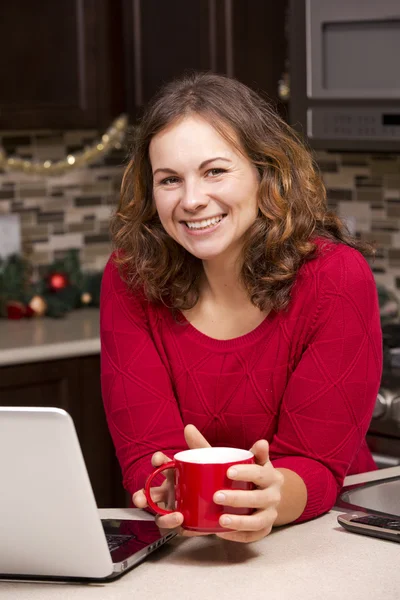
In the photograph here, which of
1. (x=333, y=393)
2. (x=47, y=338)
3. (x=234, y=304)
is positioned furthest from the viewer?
(x=47, y=338)

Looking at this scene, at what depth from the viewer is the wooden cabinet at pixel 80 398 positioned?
2.88 meters

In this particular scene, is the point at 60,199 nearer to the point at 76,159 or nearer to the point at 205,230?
the point at 76,159

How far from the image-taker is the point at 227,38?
3.05 meters

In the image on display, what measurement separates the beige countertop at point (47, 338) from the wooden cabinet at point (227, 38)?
2.68ft

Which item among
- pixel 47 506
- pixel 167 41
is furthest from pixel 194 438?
pixel 167 41

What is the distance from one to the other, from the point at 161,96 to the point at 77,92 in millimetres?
1571

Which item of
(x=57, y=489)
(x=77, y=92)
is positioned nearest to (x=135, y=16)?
(x=77, y=92)

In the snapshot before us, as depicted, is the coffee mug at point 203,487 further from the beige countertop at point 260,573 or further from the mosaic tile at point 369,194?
the mosaic tile at point 369,194

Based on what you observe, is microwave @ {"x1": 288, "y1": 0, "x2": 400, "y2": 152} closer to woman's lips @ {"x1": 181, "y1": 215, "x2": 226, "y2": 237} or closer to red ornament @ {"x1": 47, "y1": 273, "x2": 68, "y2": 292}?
red ornament @ {"x1": 47, "y1": 273, "x2": 68, "y2": 292}

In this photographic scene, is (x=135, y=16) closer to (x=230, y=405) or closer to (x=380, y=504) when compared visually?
(x=230, y=405)

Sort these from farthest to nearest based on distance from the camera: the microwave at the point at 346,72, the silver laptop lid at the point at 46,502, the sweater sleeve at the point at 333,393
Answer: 1. the microwave at the point at 346,72
2. the sweater sleeve at the point at 333,393
3. the silver laptop lid at the point at 46,502

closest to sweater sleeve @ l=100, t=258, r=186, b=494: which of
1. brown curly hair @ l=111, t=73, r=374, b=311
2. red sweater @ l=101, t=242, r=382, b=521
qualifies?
red sweater @ l=101, t=242, r=382, b=521

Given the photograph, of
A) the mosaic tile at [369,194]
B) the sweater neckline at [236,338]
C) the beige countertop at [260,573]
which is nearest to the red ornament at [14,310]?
the mosaic tile at [369,194]

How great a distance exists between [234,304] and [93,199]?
207 centimetres
